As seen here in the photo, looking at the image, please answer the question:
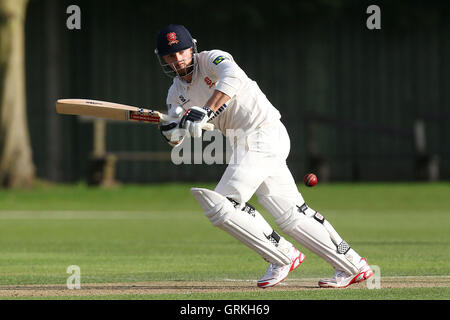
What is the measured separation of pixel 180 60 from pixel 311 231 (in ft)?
4.77

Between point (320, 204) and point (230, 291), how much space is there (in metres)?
10.6

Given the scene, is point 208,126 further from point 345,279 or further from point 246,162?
point 345,279

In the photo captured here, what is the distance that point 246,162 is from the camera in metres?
6.99

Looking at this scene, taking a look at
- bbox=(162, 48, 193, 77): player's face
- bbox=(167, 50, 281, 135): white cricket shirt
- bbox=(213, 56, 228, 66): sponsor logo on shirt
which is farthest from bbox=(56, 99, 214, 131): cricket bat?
bbox=(213, 56, 228, 66): sponsor logo on shirt

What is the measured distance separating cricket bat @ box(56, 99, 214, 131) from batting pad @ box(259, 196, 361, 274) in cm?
92

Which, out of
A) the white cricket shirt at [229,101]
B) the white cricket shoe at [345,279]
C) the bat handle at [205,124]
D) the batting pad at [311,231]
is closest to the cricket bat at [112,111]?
the bat handle at [205,124]

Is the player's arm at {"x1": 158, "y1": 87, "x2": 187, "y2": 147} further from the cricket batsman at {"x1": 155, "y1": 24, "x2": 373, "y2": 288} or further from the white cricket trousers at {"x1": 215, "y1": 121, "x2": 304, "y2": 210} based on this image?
the white cricket trousers at {"x1": 215, "y1": 121, "x2": 304, "y2": 210}

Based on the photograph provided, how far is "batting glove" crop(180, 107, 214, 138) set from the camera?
671 centimetres

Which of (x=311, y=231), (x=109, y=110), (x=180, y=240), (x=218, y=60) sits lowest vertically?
(x=180, y=240)

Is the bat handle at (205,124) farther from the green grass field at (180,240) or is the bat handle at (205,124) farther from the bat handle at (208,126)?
the green grass field at (180,240)

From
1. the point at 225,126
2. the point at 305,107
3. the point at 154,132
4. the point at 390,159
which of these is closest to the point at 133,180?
the point at 154,132

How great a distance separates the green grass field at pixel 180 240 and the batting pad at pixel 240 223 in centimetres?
26

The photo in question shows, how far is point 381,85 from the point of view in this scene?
74.2 ft

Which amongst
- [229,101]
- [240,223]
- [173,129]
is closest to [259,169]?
[240,223]
